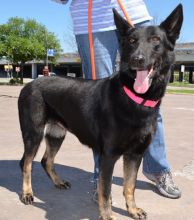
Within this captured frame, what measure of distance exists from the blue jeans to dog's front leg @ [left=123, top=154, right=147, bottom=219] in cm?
44

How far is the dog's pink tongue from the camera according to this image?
3389 millimetres

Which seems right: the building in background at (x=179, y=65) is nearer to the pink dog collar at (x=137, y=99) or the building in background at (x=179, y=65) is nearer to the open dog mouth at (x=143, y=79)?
the pink dog collar at (x=137, y=99)

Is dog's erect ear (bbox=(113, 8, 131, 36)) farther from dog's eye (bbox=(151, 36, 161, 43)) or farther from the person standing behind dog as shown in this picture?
the person standing behind dog

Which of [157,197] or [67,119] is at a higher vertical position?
[67,119]

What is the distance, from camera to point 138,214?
12.8ft

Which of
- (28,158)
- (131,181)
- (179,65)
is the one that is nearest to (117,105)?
(131,181)

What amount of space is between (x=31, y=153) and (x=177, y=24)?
6.91ft

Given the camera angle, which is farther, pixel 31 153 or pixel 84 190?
pixel 84 190

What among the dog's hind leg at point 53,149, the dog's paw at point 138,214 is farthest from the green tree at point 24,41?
the dog's paw at point 138,214

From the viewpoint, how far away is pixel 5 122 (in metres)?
10.1

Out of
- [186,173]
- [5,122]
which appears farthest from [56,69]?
[186,173]

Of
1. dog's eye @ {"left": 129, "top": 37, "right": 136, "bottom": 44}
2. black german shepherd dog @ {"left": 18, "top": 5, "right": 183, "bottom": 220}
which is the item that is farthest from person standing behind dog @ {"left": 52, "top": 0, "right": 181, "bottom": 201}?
dog's eye @ {"left": 129, "top": 37, "right": 136, "bottom": 44}

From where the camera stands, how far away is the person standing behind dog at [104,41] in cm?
426

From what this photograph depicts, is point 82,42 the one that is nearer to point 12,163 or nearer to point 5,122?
point 12,163
